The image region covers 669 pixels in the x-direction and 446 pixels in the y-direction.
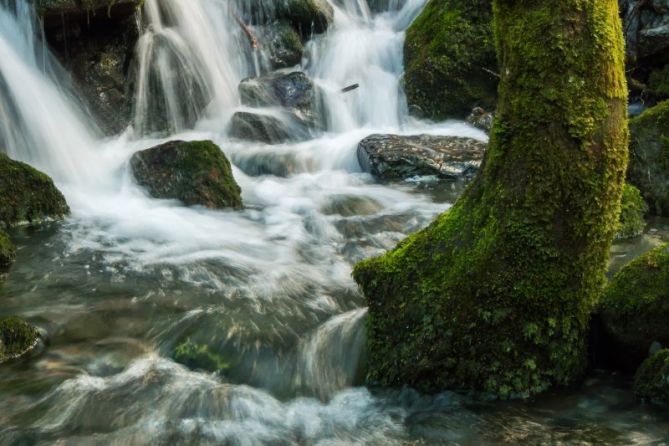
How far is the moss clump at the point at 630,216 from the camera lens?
6.85 m

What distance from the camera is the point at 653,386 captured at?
369 centimetres

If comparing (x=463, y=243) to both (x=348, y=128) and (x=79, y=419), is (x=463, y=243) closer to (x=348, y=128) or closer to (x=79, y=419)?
(x=79, y=419)

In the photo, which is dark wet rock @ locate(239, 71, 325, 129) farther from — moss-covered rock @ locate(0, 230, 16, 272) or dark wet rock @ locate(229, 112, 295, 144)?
moss-covered rock @ locate(0, 230, 16, 272)

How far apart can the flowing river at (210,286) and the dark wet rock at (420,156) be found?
0.33m

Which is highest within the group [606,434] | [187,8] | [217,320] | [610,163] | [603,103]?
[187,8]

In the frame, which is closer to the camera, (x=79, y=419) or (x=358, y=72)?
(x=79, y=419)

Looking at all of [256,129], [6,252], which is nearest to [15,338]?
[6,252]

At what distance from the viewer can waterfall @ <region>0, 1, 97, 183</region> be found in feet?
32.1

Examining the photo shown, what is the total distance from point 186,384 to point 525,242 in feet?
7.67

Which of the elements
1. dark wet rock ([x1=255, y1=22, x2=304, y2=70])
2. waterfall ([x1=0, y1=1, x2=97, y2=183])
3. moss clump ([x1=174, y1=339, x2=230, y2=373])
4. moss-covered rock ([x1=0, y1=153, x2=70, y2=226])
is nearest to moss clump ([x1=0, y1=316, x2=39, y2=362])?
moss clump ([x1=174, y1=339, x2=230, y2=373])

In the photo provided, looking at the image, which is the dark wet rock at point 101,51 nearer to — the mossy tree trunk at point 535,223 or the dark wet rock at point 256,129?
the dark wet rock at point 256,129

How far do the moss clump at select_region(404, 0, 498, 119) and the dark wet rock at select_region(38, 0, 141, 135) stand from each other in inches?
213

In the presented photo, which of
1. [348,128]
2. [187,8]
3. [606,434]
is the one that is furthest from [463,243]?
[187,8]

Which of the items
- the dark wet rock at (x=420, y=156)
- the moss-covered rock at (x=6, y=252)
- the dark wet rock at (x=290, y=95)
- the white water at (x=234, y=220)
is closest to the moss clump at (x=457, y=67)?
the white water at (x=234, y=220)
